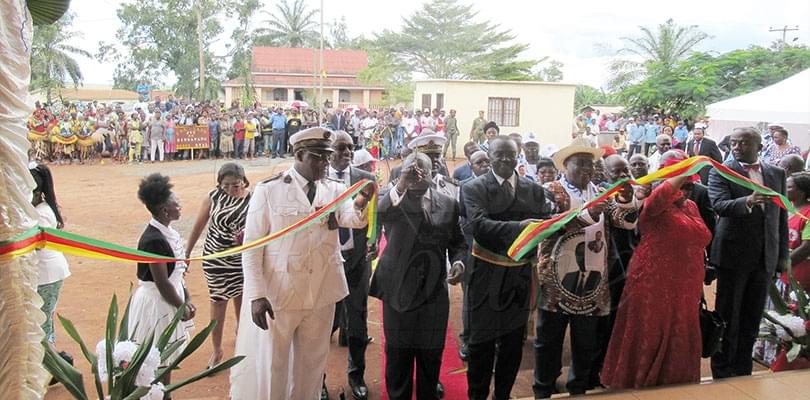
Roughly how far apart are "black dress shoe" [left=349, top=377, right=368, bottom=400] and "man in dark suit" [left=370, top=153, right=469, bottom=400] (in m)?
0.51

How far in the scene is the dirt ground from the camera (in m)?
4.43

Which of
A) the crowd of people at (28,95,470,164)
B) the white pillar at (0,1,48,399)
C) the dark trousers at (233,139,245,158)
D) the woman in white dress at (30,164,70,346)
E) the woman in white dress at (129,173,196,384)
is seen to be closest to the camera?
the white pillar at (0,1,48,399)

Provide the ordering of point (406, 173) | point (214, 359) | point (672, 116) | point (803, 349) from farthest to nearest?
point (672, 116), point (214, 359), point (803, 349), point (406, 173)

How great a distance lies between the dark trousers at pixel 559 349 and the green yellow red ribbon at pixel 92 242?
120 cm

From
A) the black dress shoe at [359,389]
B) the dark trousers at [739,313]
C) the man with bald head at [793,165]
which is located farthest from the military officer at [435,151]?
the man with bald head at [793,165]

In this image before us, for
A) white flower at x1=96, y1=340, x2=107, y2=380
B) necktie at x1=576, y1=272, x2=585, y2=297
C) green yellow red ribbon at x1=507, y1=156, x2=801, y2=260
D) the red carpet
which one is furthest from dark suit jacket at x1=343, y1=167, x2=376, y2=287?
white flower at x1=96, y1=340, x2=107, y2=380

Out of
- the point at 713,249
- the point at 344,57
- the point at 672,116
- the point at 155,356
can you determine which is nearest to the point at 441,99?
the point at 344,57

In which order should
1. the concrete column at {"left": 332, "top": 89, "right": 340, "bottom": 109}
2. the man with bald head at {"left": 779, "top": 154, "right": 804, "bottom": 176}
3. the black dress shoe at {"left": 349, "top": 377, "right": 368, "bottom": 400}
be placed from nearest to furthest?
1. the black dress shoe at {"left": 349, "top": 377, "right": 368, "bottom": 400}
2. the man with bald head at {"left": 779, "top": 154, "right": 804, "bottom": 176}
3. the concrete column at {"left": 332, "top": 89, "right": 340, "bottom": 109}

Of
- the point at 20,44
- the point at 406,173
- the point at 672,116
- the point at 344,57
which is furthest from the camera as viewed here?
the point at 672,116

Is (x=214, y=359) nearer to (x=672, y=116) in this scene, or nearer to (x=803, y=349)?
(x=803, y=349)

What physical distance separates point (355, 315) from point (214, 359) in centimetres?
111

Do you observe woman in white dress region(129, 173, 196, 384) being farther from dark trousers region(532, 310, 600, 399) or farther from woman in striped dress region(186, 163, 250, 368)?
dark trousers region(532, 310, 600, 399)

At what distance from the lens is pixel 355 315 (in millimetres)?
4211

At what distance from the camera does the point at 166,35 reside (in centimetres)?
1237
